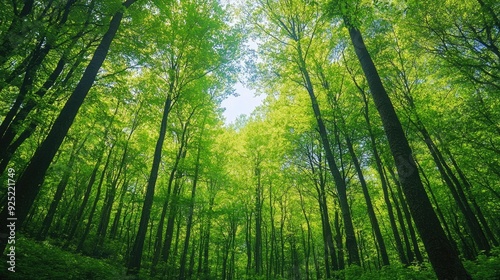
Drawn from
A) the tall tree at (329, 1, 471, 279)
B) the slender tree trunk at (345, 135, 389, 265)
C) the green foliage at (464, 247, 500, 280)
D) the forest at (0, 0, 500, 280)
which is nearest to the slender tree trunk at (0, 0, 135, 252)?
the forest at (0, 0, 500, 280)

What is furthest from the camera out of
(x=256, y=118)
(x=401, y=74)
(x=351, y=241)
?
(x=256, y=118)

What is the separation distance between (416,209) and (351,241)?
6.90 m

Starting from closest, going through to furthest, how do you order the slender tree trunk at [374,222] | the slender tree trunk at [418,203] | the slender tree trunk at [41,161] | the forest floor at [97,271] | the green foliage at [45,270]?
the slender tree trunk at [418,203]
the slender tree trunk at [41,161]
the green foliage at [45,270]
the forest floor at [97,271]
the slender tree trunk at [374,222]

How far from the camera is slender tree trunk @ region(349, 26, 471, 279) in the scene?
148 inches

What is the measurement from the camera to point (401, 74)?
54.2 feet

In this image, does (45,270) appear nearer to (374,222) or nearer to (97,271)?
(97,271)

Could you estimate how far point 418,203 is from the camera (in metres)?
4.22

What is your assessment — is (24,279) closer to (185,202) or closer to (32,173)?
(32,173)

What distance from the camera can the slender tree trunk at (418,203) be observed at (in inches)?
148

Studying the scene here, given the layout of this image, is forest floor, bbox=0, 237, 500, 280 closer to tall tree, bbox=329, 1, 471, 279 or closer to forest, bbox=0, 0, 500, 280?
forest, bbox=0, 0, 500, 280

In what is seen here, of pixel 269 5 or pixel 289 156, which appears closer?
pixel 269 5


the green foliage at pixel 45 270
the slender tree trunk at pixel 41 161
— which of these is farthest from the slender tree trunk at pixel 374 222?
the slender tree trunk at pixel 41 161

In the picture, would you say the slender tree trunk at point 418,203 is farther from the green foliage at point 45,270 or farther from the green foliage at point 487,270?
the green foliage at point 45,270

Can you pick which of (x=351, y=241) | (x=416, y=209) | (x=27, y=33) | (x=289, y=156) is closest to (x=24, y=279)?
(x=27, y=33)
